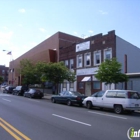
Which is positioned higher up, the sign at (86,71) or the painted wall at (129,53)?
the painted wall at (129,53)

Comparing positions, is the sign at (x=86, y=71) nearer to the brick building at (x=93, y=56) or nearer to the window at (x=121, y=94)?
the brick building at (x=93, y=56)

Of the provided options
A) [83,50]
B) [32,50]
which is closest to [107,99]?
[83,50]

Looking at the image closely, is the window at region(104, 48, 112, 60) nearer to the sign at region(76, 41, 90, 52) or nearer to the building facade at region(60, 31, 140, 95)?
the building facade at region(60, 31, 140, 95)

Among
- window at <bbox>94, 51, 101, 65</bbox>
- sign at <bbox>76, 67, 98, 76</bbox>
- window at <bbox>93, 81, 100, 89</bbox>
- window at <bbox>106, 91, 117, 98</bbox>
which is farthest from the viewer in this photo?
sign at <bbox>76, 67, 98, 76</bbox>

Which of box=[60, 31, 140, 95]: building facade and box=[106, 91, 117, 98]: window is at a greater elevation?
box=[60, 31, 140, 95]: building facade

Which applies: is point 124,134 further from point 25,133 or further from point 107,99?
point 107,99

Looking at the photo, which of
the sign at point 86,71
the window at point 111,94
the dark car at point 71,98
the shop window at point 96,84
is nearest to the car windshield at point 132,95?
the window at point 111,94

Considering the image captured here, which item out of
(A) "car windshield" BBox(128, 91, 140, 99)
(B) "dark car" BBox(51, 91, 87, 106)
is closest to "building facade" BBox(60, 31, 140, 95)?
(B) "dark car" BBox(51, 91, 87, 106)

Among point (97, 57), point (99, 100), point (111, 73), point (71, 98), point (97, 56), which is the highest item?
point (97, 56)

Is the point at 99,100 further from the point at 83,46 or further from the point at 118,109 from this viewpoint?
the point at 83,46

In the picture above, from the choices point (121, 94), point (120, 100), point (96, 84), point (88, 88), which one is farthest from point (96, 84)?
point (120, 100)

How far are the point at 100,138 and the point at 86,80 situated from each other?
2204cm

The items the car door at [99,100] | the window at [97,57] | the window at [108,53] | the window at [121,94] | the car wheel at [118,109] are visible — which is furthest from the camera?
the window at [97,57]

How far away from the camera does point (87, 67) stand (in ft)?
97.4
